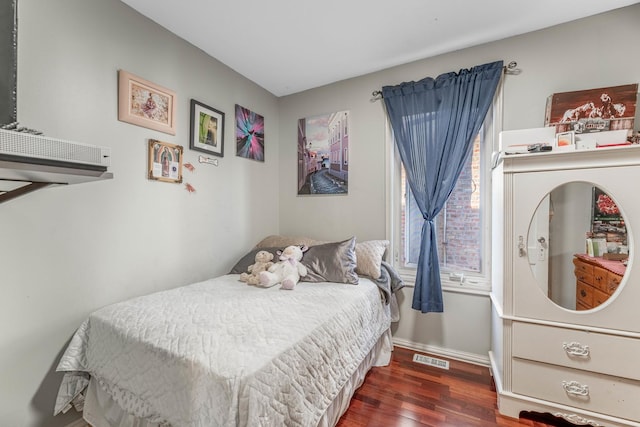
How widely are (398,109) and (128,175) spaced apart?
2.17 meters

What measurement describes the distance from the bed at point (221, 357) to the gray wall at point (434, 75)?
0.85m

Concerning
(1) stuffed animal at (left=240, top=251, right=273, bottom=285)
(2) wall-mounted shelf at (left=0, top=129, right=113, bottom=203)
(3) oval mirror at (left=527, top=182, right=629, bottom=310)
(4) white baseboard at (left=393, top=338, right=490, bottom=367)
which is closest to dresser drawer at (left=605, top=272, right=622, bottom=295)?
(3) oval mirror at (left=527, top=182, right=629, bottom=310)

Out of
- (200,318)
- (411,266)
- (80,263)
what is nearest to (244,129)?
(80,263)

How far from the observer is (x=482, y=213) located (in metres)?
2.20

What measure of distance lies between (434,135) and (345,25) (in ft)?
3.59

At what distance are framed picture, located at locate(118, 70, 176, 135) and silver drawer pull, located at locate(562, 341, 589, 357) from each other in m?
2.85

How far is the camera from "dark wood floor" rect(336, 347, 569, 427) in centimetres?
156

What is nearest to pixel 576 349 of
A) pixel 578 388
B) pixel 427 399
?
pixel 578 388

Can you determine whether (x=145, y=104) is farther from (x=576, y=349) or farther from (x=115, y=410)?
(x=576, y=349)

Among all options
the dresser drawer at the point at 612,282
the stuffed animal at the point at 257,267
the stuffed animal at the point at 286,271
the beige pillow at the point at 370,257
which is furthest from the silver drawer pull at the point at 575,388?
the stuffed animal at the point at 257,267

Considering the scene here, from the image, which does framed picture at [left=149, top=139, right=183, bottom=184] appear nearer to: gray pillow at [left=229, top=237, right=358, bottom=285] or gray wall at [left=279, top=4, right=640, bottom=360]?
gray pillow at [left=229, top=237, right=358, bottom=285]

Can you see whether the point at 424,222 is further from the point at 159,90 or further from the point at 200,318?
the point at 159,90

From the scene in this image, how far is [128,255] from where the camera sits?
1.73 meters

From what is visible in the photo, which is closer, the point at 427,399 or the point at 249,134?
the point at 427,399
